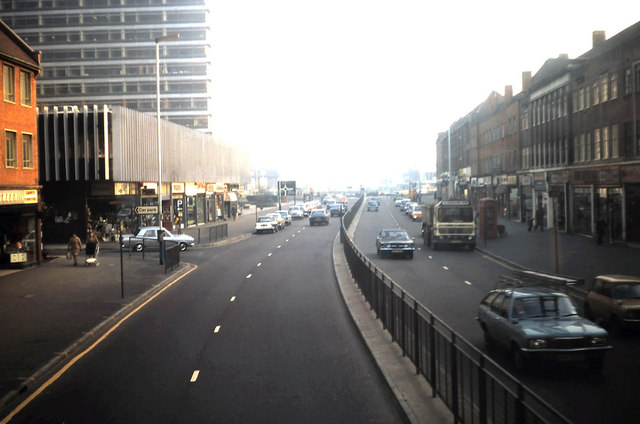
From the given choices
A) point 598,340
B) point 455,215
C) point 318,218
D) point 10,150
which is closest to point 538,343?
point 598,340

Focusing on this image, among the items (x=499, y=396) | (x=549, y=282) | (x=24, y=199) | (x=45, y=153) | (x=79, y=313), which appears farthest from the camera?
(x=45, y=153)

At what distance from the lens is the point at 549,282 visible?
14141 millimetres

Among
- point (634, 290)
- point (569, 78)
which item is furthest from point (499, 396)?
point (569, 78)

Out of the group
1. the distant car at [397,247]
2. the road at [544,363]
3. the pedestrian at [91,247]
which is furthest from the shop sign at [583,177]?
the pedestrian at [91,247]

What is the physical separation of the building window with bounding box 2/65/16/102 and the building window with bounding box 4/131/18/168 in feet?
5.75

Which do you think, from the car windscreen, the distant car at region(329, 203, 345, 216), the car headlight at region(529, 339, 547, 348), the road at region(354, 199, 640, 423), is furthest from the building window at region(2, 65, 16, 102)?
the distant car at region(329, 203, 345, 216)

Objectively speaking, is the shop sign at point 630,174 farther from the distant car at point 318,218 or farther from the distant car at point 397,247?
the distant car at point 318,218

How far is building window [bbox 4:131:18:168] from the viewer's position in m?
30.4

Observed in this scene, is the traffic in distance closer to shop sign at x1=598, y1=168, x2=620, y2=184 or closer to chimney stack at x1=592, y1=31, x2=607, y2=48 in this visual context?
shop sign at x1=598, y1=168, x2=620, y2=184

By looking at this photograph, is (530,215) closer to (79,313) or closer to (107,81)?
(79,313)

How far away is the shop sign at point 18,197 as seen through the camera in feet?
97.1

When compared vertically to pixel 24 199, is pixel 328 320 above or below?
below

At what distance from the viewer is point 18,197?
3067 cm

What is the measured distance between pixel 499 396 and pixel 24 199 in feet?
97.5
